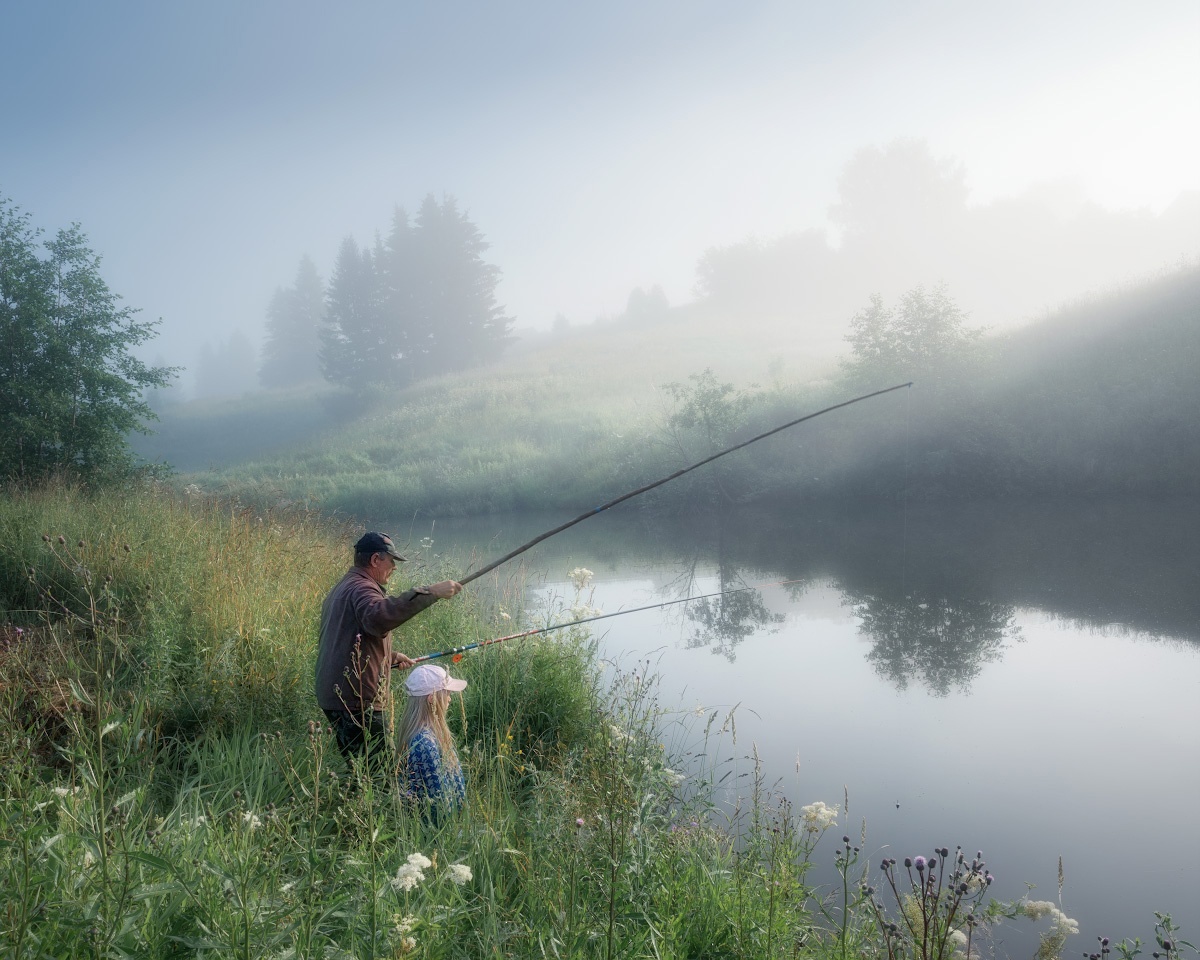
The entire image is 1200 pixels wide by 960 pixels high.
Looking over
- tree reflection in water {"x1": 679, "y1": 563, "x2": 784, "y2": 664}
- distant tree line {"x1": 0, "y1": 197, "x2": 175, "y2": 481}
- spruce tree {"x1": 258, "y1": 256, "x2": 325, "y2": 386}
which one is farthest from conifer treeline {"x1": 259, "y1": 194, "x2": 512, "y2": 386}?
tree reflection in water {"x1": 679, "y1": 563, "x2": 784, "y2": 664}

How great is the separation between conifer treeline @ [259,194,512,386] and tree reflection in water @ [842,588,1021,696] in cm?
4346

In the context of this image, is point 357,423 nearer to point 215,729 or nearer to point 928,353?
point 928,353

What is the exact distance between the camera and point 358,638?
3.73m

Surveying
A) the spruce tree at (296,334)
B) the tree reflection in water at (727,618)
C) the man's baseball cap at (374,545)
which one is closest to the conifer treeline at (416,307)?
the spruce tree at (296,334)

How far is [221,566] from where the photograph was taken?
604cm

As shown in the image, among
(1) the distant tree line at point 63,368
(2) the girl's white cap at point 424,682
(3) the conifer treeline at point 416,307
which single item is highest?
(3) the conifer treeline at point 416,307

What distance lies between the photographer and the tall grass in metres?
1.86

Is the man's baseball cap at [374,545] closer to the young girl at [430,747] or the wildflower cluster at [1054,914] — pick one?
the young girl at [430,747]

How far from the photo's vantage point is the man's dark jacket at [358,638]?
145 inches

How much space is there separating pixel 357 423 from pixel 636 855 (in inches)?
1690

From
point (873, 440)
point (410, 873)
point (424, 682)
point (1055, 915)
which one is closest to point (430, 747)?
point (424, 682)

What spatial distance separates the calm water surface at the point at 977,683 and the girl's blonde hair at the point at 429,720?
1524 millimetres

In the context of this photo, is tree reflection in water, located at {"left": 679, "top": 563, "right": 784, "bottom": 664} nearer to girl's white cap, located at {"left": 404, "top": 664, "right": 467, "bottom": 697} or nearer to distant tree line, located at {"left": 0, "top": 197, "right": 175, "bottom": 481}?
girl's white cap, located at {"left": 404, "top": 664, "right": 467, "bottom": 697}

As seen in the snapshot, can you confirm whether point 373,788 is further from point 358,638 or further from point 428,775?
point 358,638
